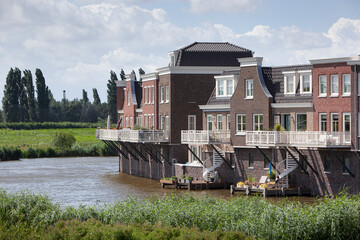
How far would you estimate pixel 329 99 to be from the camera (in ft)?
149

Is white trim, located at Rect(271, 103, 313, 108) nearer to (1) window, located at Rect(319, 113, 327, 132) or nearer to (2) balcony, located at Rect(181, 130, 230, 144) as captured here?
(1) window, located at Rect(319, 113, 327, 132)

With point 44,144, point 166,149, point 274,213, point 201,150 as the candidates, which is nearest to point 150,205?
point 274,213

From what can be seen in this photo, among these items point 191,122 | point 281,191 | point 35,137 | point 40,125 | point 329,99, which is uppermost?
point 40,125

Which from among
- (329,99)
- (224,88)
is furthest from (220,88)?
(329,99)

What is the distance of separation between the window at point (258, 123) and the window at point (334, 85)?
6598mm

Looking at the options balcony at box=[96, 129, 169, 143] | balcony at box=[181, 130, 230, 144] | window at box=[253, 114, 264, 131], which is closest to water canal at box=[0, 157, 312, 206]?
balcony at box=[96, 129, 169, 143]

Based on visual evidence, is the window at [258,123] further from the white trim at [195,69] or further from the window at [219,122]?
the white trim at [195,69]

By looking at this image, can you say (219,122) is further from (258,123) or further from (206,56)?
(206,56)

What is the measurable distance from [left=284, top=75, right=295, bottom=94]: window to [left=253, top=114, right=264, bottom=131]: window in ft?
8.71

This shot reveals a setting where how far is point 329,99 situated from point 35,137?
81504 mm

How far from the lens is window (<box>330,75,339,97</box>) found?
45.0 meters

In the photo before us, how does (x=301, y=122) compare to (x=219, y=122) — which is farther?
(x=219, y=122)

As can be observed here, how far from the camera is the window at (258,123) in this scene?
5041 centimetres

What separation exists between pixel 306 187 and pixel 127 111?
3208 cm
